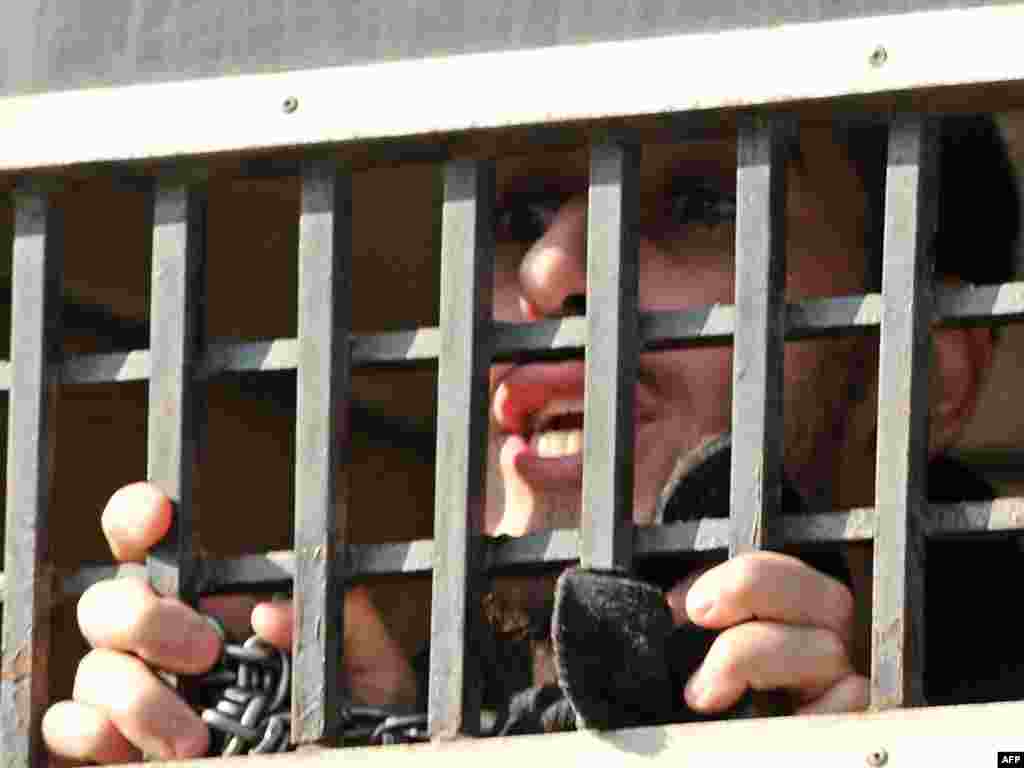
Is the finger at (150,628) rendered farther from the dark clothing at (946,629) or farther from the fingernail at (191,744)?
the dark clothing at (946,629)

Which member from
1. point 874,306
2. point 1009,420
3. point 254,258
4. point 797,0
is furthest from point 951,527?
point 1009,420

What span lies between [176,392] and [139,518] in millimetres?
79

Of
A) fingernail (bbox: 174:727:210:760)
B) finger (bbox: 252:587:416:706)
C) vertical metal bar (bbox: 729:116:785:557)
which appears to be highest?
vertical metal bar (bbox: 729:116:785:557)

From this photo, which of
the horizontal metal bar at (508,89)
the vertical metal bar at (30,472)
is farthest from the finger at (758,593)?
the vertical metal bar at (30,472)

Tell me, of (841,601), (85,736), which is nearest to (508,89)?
(841,601)

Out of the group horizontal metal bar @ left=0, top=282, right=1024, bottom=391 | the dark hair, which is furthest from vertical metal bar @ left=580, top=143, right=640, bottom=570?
the dark hair

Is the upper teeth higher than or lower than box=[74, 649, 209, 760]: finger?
higher

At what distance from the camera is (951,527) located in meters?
2.45

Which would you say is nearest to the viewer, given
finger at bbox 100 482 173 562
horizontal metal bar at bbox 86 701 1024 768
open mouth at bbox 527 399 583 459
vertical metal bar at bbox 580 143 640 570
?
horizontal metal bar at bbox 86 701 1024 768

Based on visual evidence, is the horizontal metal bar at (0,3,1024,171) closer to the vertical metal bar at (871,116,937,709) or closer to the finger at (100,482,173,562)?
the vertical metal bar at (871,116,937,709)

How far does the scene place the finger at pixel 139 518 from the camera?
2592mm

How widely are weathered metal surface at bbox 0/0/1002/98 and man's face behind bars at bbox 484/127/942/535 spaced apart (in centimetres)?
25

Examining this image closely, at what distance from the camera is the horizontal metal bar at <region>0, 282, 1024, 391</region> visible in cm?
248

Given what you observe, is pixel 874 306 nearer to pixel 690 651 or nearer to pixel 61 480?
pixel 690 651
